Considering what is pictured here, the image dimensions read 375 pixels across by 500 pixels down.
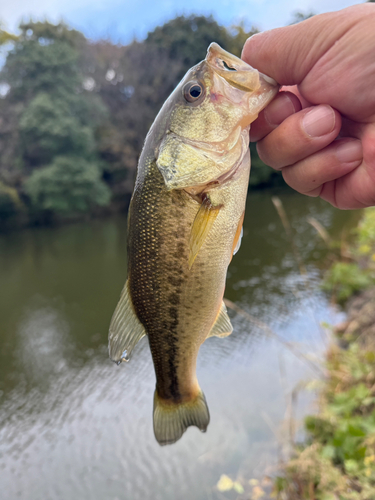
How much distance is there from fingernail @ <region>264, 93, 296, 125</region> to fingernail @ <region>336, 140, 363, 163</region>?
28 centimetres

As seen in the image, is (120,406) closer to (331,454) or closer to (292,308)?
(331,454)

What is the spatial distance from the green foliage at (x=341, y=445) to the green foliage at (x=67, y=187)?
1921 cm

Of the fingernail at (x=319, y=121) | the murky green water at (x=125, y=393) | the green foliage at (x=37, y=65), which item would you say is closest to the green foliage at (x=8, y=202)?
the green foliage at (x=37, y=65)

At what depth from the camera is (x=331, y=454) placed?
3.13 m

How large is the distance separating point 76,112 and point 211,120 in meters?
23.6

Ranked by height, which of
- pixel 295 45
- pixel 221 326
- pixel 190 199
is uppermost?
pixel 295 45

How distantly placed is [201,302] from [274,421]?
12.2 feet

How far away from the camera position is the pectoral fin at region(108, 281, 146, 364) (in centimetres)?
148

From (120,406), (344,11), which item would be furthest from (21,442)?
(344,11)

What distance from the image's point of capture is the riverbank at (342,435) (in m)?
2.82

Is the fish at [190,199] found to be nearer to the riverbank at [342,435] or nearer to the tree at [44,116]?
the riverbank at [342,435]

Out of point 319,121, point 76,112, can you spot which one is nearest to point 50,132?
point 76,112

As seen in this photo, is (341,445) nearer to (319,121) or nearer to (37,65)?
(319,121)

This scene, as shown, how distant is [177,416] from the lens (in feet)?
5.62
